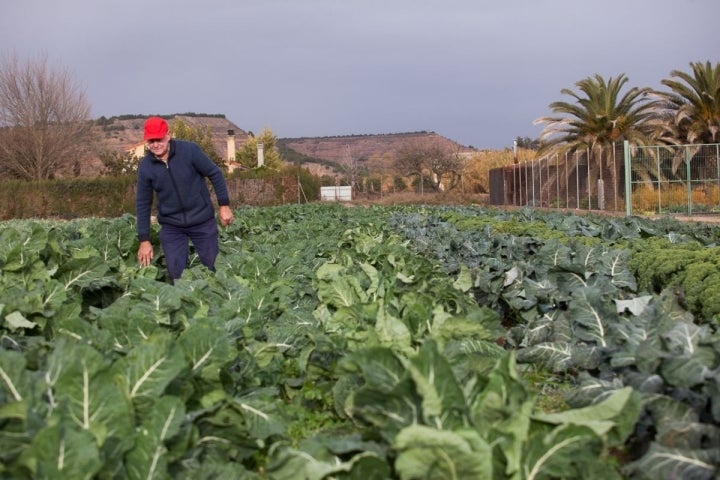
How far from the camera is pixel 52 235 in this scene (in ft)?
18.3

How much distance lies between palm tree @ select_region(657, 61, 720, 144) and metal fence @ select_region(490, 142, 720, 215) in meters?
1.81

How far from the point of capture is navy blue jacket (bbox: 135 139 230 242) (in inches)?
251

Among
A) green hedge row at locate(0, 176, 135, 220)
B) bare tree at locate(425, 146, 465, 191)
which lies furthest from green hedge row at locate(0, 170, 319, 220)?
bare tree at locate(425, 146, 465, 191)

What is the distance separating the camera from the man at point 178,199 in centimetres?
638

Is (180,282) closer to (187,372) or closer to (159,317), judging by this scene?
(159,317)

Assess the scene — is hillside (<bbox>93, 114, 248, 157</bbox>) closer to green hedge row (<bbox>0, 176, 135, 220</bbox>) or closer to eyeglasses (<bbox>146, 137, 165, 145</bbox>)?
green hedge row (<bbox>0, 176, 135, 220</bbox>)

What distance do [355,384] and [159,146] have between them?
13.1 ft

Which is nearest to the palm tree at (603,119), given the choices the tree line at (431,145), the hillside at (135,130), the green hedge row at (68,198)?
the tree line at (431,145)

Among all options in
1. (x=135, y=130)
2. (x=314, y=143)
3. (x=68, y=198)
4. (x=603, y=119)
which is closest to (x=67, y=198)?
(x=68, y=198)

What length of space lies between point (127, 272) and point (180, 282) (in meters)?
1.94

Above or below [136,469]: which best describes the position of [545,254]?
above

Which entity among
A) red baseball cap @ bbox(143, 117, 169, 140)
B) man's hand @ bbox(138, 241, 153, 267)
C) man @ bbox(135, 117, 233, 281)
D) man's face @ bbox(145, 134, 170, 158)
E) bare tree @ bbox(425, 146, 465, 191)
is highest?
bare tree @ bbox(425, 146, 465, 191)

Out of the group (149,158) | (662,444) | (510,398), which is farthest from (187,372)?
(149,158)

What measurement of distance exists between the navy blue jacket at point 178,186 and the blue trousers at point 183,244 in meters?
0.09
